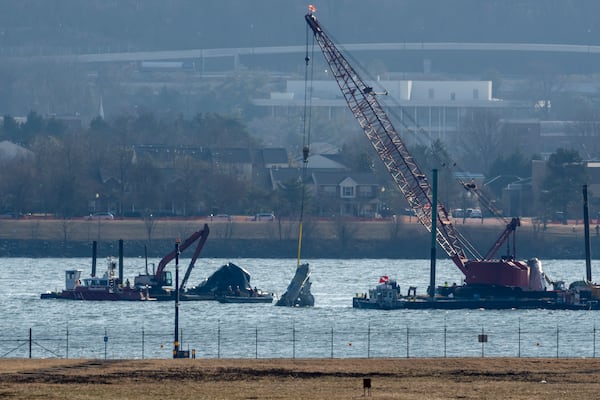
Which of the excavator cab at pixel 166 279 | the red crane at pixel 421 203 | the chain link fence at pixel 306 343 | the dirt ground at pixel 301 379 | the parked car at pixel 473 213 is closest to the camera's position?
the dirt ground at pixel 301 379

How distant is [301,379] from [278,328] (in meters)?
33.5

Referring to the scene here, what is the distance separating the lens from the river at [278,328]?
3381 inches

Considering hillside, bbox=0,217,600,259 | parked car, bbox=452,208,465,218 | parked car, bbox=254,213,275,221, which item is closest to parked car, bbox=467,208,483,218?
parked car, bbox=452,208,465,218

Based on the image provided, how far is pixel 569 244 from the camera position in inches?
6978

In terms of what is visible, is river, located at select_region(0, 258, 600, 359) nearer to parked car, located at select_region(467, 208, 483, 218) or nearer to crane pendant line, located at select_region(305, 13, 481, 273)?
crane pendant line, located at select_region(305, 13, 481, 273)

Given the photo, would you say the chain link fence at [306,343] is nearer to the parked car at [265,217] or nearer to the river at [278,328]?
the river at [278,328]

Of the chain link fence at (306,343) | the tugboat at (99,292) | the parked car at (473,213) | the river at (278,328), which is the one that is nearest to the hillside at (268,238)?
the parked car at (473,213)

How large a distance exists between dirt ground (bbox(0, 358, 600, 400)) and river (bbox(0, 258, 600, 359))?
744 centimetres

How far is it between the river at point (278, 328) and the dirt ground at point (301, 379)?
7.44m

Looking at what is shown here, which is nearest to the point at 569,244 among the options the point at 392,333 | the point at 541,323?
the point at 541,323

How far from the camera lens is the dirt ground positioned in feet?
207

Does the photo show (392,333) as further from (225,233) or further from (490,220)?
(490,220)

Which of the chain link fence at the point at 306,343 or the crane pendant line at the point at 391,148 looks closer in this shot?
the chain link fence at the point at 306,343

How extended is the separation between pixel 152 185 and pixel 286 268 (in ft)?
122
